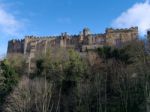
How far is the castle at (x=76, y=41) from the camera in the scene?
190 feet

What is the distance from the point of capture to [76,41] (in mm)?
62375

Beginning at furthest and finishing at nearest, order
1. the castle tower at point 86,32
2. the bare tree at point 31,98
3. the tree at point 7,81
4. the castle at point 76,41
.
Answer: the castle tower at point 86,32, the castle at point 76,41, the tree at point 7,81, the bare tree at point 31,98

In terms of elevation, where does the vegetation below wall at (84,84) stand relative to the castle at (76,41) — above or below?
below

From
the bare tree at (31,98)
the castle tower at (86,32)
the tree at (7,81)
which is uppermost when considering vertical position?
the castle tower at (86,32)

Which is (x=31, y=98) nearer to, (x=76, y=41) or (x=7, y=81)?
(x=7, y=81)

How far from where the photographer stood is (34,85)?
32.2 meters

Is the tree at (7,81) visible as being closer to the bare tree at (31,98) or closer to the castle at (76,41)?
the bare tree at (31,98)

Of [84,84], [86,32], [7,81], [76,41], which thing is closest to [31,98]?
[7,81]

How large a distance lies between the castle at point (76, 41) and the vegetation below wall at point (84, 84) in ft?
61.4

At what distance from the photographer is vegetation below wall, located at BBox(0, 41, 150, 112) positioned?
2891cm

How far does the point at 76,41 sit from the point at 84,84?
31750mm

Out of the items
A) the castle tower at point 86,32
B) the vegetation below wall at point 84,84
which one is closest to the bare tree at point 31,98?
the vegetation below wall at point 84,84

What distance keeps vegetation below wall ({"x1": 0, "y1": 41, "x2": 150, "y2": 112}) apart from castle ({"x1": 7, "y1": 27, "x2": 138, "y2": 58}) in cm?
1871

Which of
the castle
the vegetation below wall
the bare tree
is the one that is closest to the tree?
the vegetation below wall
